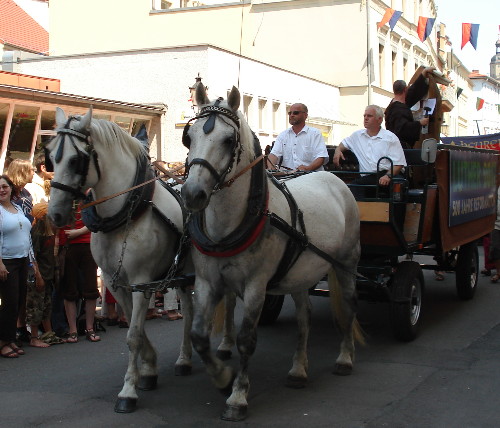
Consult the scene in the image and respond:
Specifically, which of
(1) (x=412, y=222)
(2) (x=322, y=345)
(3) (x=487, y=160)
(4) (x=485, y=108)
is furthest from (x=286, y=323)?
(4) (x=485, y=108)

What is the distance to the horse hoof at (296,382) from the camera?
5.68m

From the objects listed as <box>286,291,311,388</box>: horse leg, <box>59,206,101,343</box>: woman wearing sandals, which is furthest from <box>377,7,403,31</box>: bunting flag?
<box>286,291,311,388</box>: horse leg

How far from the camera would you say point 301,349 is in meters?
5.85

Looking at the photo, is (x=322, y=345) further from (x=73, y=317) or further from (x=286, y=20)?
(x=286, y=20)

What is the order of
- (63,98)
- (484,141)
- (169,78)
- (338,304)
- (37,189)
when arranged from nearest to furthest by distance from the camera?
(338,304) → (37,189) → (63,98) → (484,141) → (169,78)

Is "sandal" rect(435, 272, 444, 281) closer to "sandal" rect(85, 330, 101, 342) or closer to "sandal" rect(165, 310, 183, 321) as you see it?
"sandal" rect(165, 310, 183, 321)

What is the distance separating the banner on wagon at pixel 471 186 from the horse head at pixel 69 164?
14.3ft

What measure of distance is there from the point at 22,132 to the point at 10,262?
31.9ft

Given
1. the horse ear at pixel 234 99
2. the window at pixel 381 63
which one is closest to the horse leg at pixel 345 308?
the horse ear at pixel 234 99

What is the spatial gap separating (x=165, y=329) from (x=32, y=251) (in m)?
1.77

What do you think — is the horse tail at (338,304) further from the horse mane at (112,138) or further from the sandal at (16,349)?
the sandal at (16,349)

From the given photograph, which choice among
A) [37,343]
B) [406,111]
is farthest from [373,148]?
[37,343]

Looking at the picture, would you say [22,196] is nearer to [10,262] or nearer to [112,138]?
[10,262]

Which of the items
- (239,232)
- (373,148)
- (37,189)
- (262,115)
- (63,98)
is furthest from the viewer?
(262,115)
